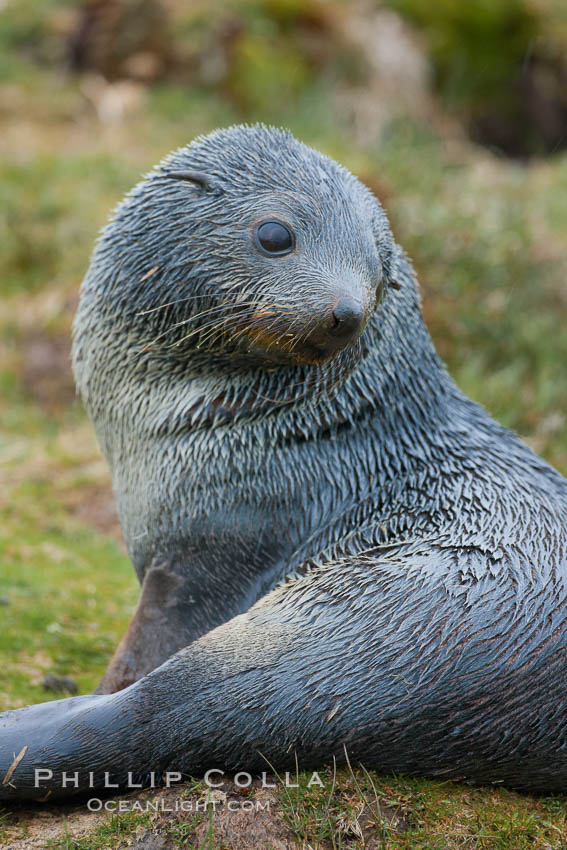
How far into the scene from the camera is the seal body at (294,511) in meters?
3.35

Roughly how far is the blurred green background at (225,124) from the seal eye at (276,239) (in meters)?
2.28

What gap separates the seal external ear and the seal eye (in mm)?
300

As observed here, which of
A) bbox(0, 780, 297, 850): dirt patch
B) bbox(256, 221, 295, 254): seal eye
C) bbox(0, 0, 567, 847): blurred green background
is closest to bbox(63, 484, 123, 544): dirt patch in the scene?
bbox(0, 0, 567, 847): blurred green background

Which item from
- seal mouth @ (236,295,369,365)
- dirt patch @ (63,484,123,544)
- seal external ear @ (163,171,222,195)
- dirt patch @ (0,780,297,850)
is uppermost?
seal external ear @ (163,171,222,195)

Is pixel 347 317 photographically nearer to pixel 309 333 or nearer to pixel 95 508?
pixel 309 333

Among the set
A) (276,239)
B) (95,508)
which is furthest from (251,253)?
(95,508)

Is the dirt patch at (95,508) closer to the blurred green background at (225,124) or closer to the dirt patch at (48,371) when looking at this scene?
the blurred green background at (225,124)

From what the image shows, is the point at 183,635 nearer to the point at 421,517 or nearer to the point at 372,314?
the point at 421,517

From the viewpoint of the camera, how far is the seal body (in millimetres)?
3348

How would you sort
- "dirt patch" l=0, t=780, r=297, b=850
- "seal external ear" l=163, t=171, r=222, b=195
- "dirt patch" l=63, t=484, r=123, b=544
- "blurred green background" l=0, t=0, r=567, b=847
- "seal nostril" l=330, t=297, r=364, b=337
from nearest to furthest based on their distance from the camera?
"dirt patch" l=0, t=780, r=297, b=850 → "seal nostril" l=330, t=297, r=364, b=337 → "seal external ear" l=163, t=171, r=222, b=195 → "blurred green background" l=0, t=0, r=567, b=847 → "dirt patch" l=63, t=484, r=123, b=544

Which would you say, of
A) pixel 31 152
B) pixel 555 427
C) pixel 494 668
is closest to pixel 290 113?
pixel 31 152

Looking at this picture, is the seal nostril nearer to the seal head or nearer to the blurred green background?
the seal head

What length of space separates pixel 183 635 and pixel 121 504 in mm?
719

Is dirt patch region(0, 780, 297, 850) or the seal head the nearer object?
dirt patch region(0, 780, 297, 850)
